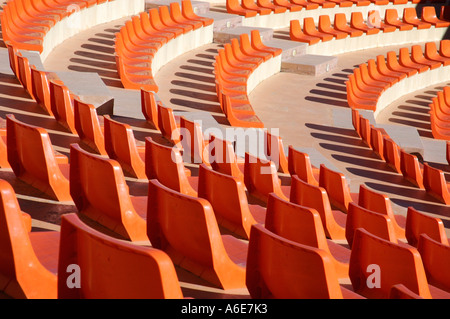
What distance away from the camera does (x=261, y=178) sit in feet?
10.1

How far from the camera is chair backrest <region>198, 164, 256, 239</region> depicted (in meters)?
2.22

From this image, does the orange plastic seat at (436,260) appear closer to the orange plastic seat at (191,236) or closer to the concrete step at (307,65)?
the orange plastic seat at (191,236)

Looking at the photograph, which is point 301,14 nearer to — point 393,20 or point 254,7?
point 254,7

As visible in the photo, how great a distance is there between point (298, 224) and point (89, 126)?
1.27 meters

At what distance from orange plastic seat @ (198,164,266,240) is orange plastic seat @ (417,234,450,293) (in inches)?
26.4

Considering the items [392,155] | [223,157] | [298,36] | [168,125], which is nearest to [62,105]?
[168,125]

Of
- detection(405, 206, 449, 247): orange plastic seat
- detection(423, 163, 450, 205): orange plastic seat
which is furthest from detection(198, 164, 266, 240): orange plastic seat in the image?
detection(423, 163, 450, 205): orange plastic seat

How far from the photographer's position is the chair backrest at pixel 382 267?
6.07 ft

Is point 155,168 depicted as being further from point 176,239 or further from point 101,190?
point 176,239
